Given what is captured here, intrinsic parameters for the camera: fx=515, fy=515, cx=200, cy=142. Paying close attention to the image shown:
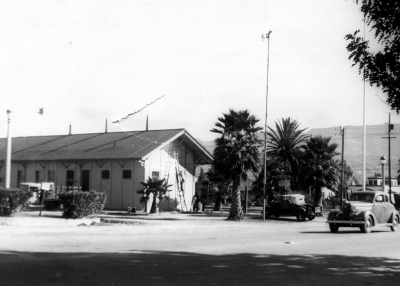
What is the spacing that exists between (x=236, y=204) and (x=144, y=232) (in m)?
10.7

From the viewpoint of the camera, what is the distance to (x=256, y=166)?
29641 millimetres

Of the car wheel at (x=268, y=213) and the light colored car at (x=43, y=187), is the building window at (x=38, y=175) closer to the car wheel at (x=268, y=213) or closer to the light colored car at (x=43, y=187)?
the light colored car at (x=43, y=187)

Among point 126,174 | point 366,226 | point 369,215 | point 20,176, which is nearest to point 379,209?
point 369,215

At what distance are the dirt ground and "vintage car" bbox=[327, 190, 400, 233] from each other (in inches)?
141

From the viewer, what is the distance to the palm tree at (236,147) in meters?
29.2

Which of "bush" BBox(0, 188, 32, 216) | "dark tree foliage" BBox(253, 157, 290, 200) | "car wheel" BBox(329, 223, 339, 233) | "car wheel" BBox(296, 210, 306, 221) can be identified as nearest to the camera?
"bush" BBox(0, 188, 32, 216)

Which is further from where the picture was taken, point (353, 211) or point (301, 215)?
point (301, 215)

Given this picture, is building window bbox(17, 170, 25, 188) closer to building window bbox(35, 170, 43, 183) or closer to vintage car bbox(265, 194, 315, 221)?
building window bbox(35, 170, 43, 183)

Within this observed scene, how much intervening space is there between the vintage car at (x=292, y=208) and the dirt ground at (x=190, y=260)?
1401 cm

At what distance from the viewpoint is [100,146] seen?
38688mm

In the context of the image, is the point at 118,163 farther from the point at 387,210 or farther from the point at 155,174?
the point at 387,210

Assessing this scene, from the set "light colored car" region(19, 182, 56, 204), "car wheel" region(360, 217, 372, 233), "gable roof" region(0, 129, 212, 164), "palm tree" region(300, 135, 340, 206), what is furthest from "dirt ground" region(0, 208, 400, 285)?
"palm tree" region(300, 135, 340, 206)

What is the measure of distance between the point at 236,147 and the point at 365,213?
355 inches

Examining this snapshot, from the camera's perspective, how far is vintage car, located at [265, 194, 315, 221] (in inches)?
1287
